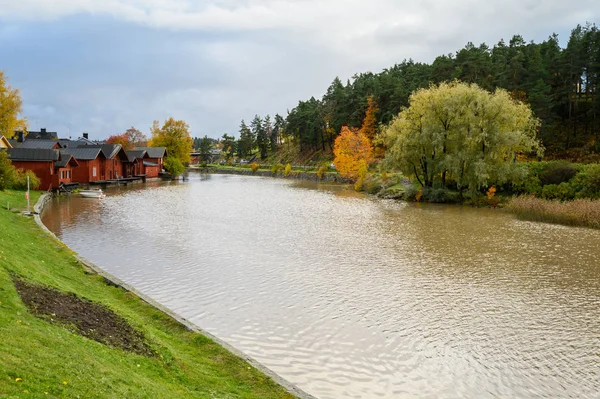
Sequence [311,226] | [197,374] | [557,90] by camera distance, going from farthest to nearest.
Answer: [557,90] < [311,226] < [197,374]

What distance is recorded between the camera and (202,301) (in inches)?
556

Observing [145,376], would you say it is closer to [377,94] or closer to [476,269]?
[476,269]

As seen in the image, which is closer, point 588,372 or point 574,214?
point 588,372

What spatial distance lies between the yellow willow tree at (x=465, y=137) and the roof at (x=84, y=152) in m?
35.1

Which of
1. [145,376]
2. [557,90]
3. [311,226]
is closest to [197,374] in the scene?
[145,376]

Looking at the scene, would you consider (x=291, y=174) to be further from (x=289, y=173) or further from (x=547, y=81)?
(x=547, y=81)

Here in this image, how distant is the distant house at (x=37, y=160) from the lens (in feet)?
141

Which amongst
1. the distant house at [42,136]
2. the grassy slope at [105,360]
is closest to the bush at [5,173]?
the grassy slope at [105,360]

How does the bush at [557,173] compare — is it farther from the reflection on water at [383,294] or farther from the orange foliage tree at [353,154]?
the orange foliage tree at [353,154]

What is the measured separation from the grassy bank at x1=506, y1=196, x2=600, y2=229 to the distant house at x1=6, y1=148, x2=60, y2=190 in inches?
1615

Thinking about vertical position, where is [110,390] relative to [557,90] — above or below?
below

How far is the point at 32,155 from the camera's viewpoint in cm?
4300

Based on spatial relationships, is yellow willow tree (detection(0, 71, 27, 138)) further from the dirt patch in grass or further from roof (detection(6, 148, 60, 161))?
the dirt patch in grass

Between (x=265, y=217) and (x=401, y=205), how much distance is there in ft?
47.8
